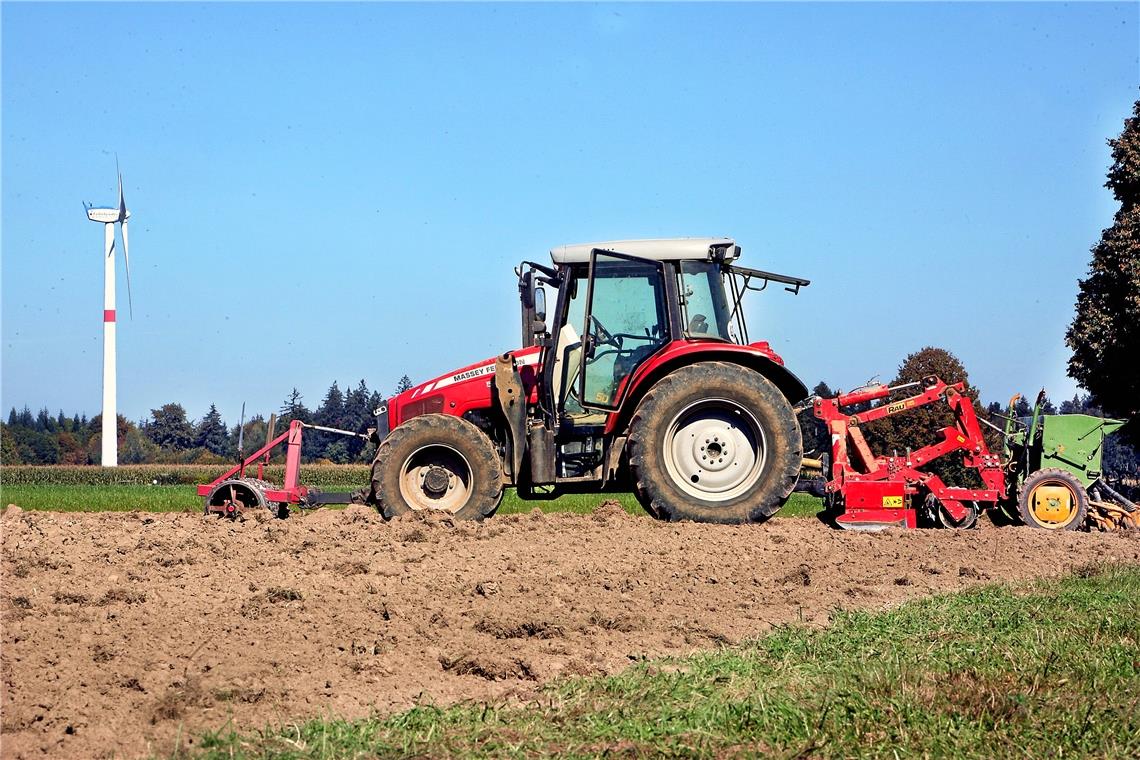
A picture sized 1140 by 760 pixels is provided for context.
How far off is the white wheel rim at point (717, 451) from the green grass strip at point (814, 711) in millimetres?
3958

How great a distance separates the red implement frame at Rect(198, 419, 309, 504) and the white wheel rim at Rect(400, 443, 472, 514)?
6.04ft

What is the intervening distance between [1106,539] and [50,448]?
3287 inches

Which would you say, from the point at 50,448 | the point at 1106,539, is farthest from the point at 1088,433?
the point at 50,448

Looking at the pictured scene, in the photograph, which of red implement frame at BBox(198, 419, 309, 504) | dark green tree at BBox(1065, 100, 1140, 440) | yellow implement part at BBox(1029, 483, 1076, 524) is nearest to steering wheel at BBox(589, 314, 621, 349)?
red implement frame at BBox(198, 419, 309, 504)

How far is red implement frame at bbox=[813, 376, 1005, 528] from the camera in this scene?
11141 mm

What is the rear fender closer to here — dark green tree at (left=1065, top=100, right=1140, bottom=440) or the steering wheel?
the steering wheel

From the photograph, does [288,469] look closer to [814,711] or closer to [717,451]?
[717,451]

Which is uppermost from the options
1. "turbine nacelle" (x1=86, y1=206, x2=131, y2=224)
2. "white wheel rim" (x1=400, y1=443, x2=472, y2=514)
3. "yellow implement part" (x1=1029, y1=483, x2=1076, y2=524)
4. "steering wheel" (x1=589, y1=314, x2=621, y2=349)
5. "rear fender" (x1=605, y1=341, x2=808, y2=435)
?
"turbine nacelle" (x1=86, y1=206, x2=131, y2=224)

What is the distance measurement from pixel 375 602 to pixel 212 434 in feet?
281

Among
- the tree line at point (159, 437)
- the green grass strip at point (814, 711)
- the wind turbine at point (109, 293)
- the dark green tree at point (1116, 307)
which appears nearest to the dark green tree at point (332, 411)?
the tree line at point (159, 437)

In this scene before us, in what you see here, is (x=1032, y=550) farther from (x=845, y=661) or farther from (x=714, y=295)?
(x=845, y=661)

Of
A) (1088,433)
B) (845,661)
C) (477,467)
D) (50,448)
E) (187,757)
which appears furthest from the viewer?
(50,448)

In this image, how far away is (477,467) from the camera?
A: 992cm

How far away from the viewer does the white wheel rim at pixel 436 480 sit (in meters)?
10.0
